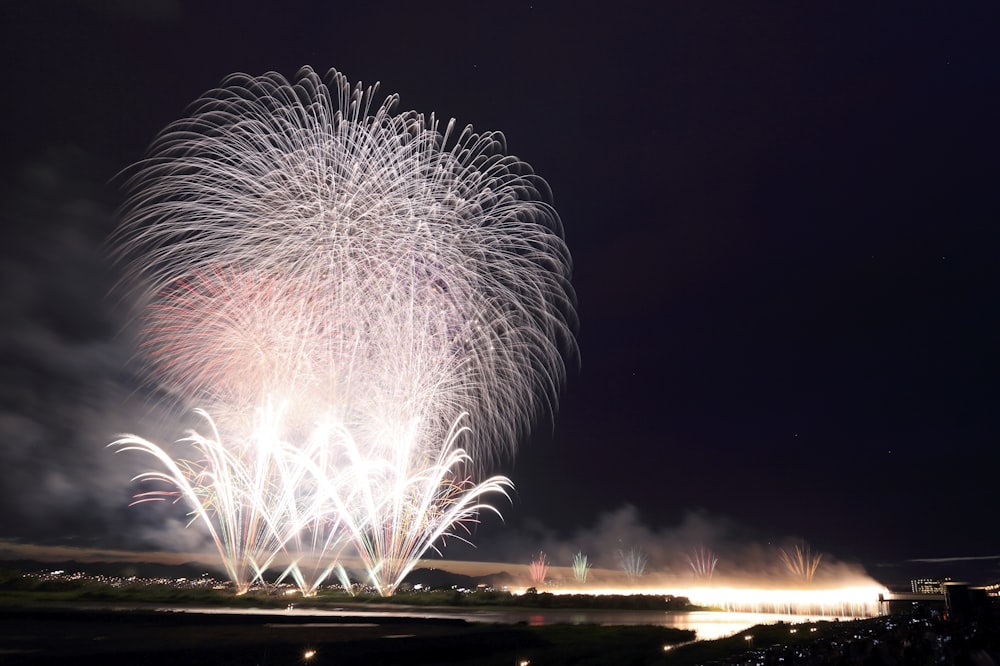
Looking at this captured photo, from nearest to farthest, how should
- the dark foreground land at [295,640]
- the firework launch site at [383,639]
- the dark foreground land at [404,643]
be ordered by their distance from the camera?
the dark foreground land at [295,640]
the dark foreground land at [404,643]
the firework launch site at [383,639]

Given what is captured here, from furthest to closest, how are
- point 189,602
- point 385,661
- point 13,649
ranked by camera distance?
point 189,602
point 385,661
point 13,649

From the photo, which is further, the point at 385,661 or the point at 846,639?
the point at 846,639

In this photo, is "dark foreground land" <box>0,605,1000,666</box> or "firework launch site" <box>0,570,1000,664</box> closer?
"dark foreground land" <box>0,605,1000,666</box>

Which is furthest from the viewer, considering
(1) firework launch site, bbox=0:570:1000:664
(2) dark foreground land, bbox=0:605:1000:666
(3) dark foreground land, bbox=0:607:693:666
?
(1) firework launch site, bbox=0:570:1000:664

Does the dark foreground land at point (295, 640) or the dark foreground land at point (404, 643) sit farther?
the dark foreground land at point (404, 643)

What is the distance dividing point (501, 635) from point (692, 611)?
5428 centimetres

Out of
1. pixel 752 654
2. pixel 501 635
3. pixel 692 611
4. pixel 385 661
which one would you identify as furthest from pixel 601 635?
pixel 692 611

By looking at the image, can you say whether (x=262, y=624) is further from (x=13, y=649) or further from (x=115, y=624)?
(x=13, y=649)

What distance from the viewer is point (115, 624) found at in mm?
36406

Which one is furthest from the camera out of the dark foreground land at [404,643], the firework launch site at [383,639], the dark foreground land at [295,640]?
the firework launch site at [383,639]

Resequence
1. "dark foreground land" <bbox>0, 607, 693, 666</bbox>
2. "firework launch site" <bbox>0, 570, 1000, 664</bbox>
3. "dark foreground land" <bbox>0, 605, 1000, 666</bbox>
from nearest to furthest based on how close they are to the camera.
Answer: "dark foreground land" <bbox>0, 607, 693, 666</bbox> < "dark foreground land" <bbox>0, 605, 1000, 666</bbox> < "firework launch site" <bbox>0, 570, 1000, 664</bbox>

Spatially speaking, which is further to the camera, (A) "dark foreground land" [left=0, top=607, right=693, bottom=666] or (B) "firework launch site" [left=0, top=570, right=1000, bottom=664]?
(B) "firework launch site" [left=0, top=570, right=1000, bottom=664]

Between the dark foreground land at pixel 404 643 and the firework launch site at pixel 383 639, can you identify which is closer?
the dark foreground land at pixel 404 643

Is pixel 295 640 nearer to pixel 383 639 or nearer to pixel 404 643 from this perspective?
pixel 383 639
